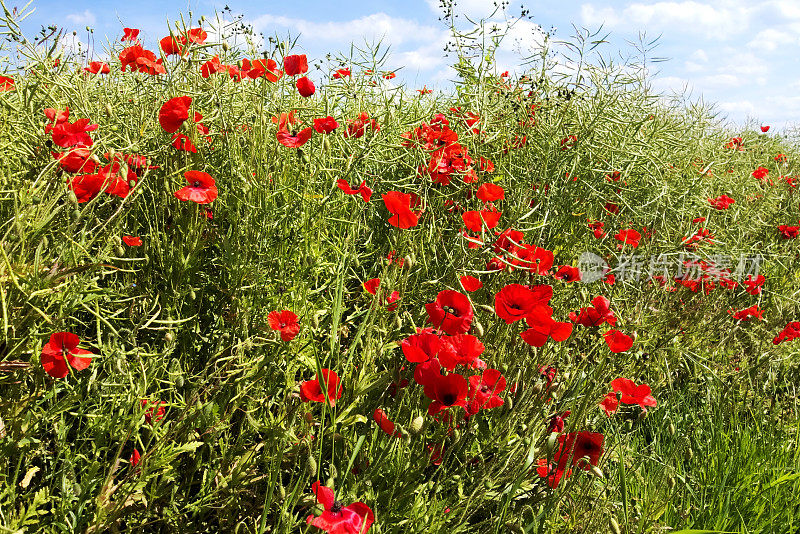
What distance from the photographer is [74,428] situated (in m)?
1.67

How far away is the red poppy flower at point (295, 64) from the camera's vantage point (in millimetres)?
1961

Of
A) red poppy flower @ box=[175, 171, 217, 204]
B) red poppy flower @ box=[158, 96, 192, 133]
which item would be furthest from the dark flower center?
red poppy flower @ box=[158, 96, 192, 133]

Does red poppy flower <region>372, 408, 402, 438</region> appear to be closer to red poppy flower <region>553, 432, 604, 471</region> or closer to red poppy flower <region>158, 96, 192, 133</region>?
red poppy flower <region>553, 432, 604, 471</region>

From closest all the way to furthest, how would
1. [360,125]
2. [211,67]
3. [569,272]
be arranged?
[569,272]
[211,67]
[360,125]

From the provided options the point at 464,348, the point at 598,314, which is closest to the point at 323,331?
the point at 464,348

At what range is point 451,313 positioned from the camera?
4.43 ft

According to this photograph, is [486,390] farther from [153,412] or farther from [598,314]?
[153,412]

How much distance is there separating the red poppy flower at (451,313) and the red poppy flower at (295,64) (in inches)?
42.0

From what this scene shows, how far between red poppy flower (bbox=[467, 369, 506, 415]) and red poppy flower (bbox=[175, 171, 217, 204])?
827 millimetres

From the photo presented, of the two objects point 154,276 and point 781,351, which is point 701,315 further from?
point 154,276

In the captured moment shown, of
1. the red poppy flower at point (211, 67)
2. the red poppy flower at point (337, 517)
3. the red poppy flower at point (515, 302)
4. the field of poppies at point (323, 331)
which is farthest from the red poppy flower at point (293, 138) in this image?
the red poppy flower at point (337, 517)

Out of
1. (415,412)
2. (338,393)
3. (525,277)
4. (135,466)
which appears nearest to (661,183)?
(525,277)

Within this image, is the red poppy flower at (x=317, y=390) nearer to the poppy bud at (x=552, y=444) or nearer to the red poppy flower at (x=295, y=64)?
the poppy bud at (x=552, y=444)

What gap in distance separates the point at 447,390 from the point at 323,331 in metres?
0.68
